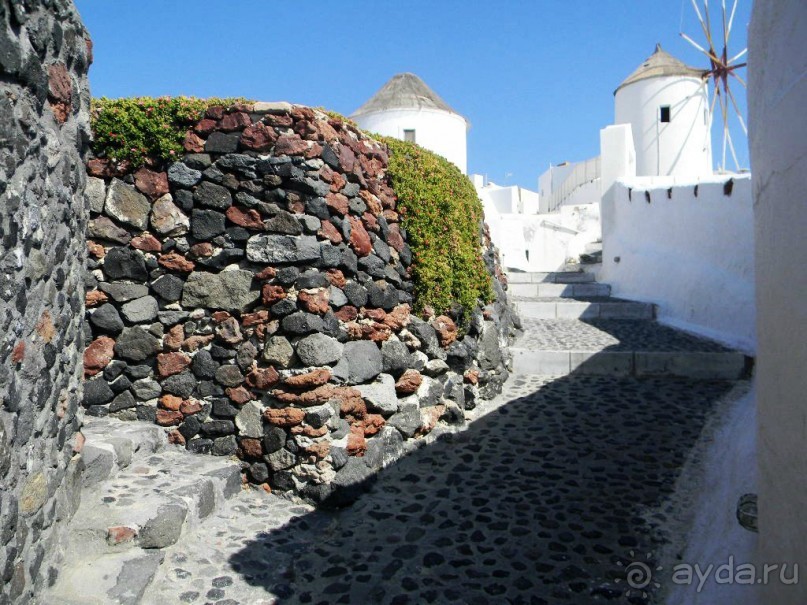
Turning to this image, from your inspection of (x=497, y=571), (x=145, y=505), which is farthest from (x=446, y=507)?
(x=145, y=505)

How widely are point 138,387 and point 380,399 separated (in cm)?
169

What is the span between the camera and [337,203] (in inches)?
180

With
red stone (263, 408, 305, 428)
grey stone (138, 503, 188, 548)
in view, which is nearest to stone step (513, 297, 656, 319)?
red stone (263, 408, 305, 428)

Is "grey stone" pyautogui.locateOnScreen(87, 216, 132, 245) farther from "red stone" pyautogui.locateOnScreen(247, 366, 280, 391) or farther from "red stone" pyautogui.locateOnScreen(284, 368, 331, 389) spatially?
"red stone" pyautogui.locateOnScreen(284, 368, 331, 389)

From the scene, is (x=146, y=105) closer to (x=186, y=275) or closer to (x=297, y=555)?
(x=186, y=275)

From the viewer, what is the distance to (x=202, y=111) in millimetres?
4398

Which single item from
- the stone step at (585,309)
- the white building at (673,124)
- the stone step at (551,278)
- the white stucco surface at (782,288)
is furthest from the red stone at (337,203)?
the white building at (673,124)

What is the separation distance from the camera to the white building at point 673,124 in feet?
64.0

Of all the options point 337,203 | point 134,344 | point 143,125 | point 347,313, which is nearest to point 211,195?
point 143,125

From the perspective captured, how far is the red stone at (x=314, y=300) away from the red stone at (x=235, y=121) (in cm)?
121

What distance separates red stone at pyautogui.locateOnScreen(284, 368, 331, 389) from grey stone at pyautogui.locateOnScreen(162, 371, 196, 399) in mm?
697

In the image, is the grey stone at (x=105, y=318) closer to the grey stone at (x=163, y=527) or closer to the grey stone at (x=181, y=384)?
the grey stone at (x=181, y=384)

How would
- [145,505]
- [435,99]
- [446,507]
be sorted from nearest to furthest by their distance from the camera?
[145,505] < [446,507] < [435,99]

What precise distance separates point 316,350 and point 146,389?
3.99 ft
